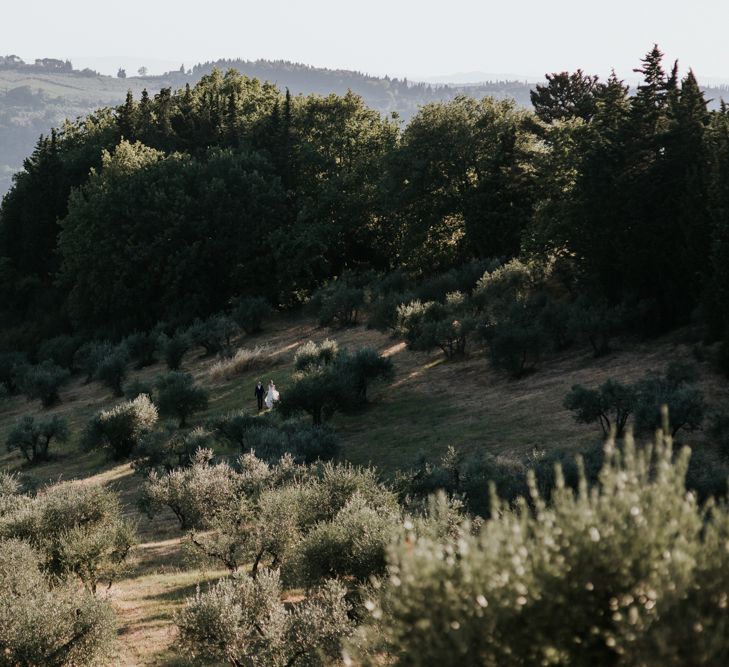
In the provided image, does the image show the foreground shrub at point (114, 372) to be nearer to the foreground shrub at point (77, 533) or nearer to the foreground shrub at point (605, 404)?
the foreground shrub at point (77, 533)

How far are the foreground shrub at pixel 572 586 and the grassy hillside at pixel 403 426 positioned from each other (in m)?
9.17

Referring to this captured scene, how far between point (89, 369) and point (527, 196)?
31.4 m

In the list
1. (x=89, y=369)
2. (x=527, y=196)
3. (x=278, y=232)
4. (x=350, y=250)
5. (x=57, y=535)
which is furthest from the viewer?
(x=350, y=250)

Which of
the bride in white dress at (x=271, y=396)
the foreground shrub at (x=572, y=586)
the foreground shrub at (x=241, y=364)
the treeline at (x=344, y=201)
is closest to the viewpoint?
the foreground shrub at (x=572, y=586)

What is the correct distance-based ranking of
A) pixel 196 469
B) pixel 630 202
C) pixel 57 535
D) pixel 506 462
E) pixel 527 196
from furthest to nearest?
1. pixel 527 196
2. pixel 630 202
3. pixel 506 462
4. pixel 196 469
5. pixel 57 535

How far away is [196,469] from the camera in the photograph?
20.9 m

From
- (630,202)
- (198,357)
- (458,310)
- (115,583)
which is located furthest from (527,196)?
(115,583)

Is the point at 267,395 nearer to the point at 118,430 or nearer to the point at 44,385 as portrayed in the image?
the point at 118,430

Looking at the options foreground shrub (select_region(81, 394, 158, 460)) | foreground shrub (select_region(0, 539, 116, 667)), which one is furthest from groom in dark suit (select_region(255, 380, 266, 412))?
foreground shrub (select_region(0, 539, 116, 667))

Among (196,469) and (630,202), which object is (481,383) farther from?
(196,469)

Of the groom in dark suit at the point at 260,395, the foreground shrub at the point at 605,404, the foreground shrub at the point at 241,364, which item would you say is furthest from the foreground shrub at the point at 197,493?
the foreground shrub at the point at 241,364

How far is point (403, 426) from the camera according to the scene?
99.6 ft

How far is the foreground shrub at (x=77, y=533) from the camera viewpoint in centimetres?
1661

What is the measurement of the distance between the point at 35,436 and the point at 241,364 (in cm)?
1243
